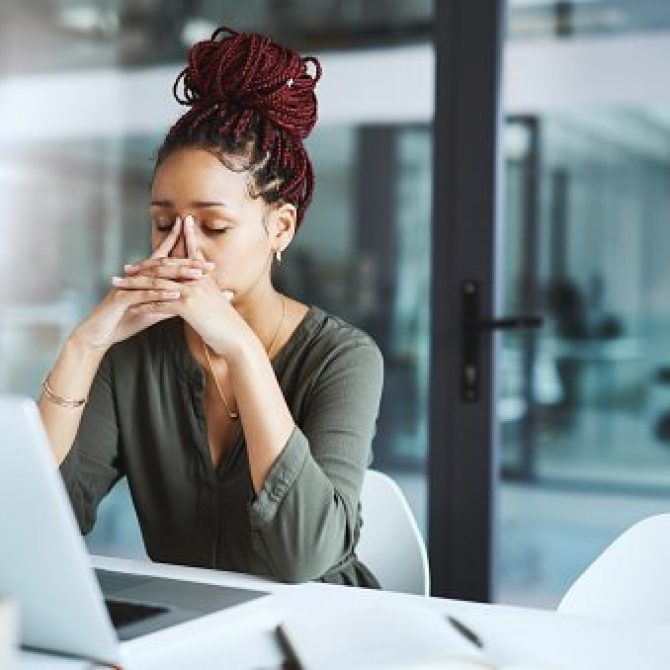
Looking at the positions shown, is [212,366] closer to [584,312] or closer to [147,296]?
[147,296]

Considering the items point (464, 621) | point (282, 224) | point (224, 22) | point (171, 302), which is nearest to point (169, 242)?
point (171, 302)

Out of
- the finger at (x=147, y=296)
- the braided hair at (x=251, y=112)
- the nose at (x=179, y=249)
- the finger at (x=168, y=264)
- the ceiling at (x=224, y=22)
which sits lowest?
the finger at (x=147, y=296)

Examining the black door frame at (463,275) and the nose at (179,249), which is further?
the black door frame at (463,275)

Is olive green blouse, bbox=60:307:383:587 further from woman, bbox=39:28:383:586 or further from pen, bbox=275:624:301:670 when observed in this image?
pen, bbox=275:624:301:670

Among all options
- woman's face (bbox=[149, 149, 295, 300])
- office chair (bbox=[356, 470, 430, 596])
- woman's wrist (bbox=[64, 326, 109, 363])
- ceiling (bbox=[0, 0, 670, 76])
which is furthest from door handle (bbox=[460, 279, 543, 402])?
woman's wrist (bbox=[64, 326, 109, 363])

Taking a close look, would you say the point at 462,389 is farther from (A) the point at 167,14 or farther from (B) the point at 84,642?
(B) the point at 84,642

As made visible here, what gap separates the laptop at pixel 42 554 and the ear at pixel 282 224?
34.7 inches

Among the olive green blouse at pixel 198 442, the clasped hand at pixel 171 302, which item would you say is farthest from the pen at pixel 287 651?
the clasped hand at pixel 171 302

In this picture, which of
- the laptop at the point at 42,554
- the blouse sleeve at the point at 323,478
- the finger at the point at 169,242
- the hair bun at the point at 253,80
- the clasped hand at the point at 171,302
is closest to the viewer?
the laptop at the point at 42,554

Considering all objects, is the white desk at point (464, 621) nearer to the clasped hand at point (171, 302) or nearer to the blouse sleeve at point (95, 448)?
the clasped hand at point (171, 302)

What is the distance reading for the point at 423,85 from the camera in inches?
117

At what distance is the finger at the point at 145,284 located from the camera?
172cm

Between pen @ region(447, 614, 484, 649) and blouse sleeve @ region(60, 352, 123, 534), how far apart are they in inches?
32.6

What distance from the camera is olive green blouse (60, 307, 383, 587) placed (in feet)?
5.69
